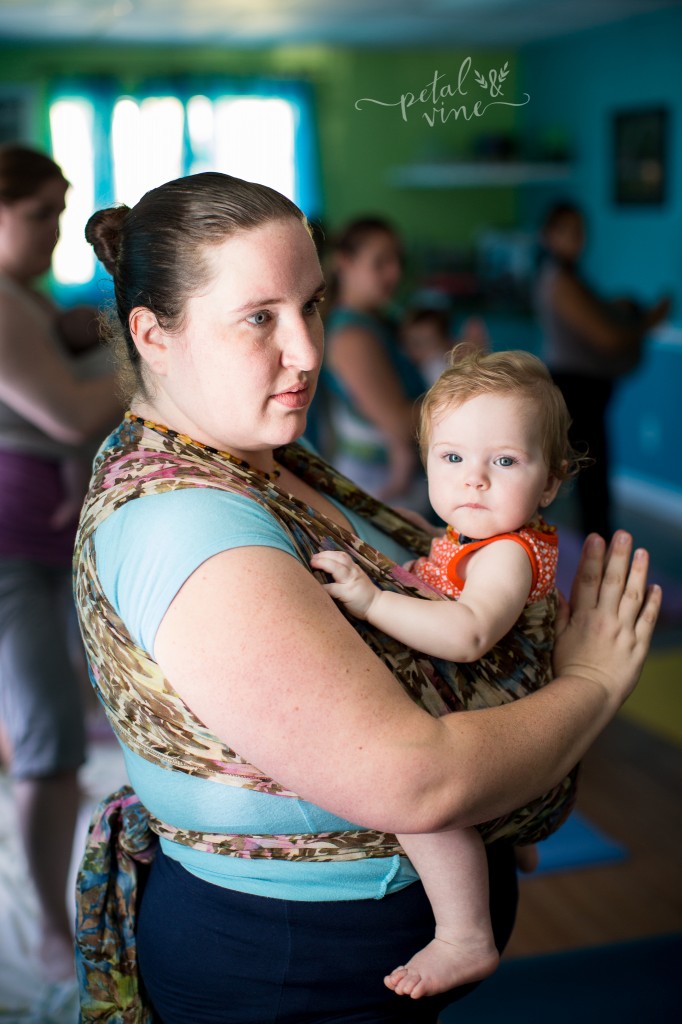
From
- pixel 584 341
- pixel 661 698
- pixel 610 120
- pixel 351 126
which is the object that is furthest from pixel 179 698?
pixel 351 126

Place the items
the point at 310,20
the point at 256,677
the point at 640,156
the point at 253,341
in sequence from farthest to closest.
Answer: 1. the point at 310,20
2. the point at 640,156
3. the point at 253,341
4. the point at 256,677

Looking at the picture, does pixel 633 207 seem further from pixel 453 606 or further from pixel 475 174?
pixel 453 606

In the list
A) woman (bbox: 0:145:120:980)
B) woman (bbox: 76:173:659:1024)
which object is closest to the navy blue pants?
woman (bbox: 76:173:659:1024)

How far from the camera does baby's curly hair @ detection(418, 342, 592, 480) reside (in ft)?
3.64

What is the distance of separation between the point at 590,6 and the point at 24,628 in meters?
5.28

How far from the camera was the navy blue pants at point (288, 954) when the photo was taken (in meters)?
1.08

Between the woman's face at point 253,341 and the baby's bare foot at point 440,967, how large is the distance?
1.74 ft

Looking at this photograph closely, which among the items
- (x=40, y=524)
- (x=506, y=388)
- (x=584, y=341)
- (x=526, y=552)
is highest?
(x=506, y=388)

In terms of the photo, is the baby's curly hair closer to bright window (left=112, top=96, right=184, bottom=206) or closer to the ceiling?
the ceiling

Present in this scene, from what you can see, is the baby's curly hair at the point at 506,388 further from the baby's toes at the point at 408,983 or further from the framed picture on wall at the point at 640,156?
the framed picture on wall at the point at 640,156

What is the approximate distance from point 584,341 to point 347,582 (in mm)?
3568

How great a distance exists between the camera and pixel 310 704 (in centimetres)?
90

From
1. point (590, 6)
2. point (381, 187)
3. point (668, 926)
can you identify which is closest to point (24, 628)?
point (668, 926)

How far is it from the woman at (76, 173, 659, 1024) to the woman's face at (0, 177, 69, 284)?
36.6 inches
